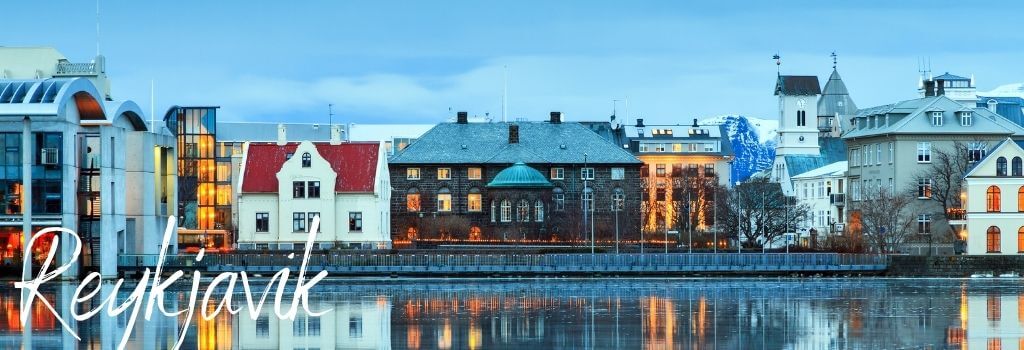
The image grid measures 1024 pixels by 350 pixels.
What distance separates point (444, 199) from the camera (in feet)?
461

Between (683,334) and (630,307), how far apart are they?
1373 cm

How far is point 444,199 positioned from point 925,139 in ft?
122

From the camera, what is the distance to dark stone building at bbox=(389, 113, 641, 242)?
13788 cm

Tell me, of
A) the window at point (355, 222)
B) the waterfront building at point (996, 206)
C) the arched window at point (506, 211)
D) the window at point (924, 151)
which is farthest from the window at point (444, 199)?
the waterfront building at point (996, 206)

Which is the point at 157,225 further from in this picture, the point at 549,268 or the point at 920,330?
the point at 920,330

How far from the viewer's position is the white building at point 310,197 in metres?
113

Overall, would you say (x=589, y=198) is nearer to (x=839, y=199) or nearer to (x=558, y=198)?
(x=558, y=198)

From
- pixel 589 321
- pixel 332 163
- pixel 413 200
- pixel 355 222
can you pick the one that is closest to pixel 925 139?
pixel 355 222

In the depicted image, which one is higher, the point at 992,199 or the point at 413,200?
the point at 413,200

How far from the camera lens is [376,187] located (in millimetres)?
113375

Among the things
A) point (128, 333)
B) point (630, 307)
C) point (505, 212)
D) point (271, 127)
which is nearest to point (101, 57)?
point (505, 212)

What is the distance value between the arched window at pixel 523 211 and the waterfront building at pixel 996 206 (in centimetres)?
4125

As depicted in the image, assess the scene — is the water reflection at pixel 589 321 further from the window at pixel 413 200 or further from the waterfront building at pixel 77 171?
the window at pixel 413 200

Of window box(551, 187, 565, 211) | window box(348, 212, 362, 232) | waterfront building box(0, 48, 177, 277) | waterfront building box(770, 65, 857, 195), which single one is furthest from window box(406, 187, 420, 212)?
waterfront building box(0, 48, 177, 277)
